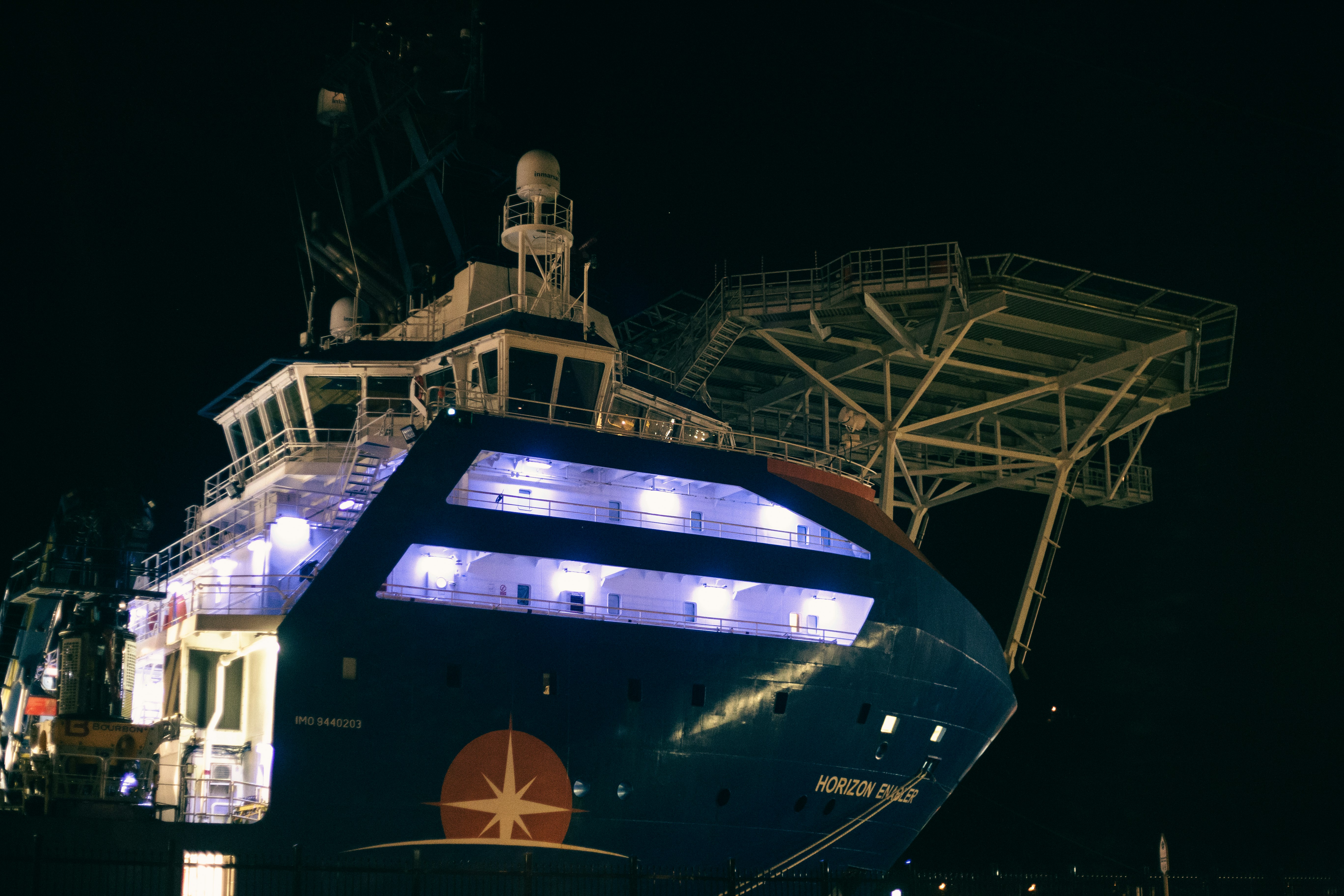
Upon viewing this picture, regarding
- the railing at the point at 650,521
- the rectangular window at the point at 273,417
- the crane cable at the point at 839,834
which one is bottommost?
the crane cable at the point at 839,834

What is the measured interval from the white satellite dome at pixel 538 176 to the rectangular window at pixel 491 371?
4513 millimetres

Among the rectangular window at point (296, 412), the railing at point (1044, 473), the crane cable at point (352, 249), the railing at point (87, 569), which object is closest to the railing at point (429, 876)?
the railing at point (87, 569)

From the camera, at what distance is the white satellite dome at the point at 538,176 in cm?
3042

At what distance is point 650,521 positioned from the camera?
27.7 m

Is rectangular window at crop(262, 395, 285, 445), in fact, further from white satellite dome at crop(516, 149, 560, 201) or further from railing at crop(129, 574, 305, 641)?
white satellite dome at crop(516, 149, 560, 201)

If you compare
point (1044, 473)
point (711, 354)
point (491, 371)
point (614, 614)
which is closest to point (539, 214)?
point (491, 371)

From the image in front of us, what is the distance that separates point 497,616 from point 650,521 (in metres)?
4.84

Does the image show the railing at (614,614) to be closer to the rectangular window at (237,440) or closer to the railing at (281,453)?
the railing at (281,453)

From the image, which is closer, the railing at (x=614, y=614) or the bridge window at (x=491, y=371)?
the railing at (x=614, y=614)

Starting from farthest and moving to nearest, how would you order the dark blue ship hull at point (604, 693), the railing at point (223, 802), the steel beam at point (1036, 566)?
the steel beam at point (1036, 566), the dark blue ship hull at point (604, 693), the railing at point (223, 802)

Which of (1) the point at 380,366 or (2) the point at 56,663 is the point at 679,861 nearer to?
(1) the point at 380,366

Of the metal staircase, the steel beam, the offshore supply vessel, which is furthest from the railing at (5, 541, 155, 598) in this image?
the steel beam

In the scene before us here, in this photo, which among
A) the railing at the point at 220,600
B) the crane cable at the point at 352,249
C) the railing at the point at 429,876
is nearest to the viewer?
the railing at the point at 429,876

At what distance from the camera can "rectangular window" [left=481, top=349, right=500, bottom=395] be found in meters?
28.1
